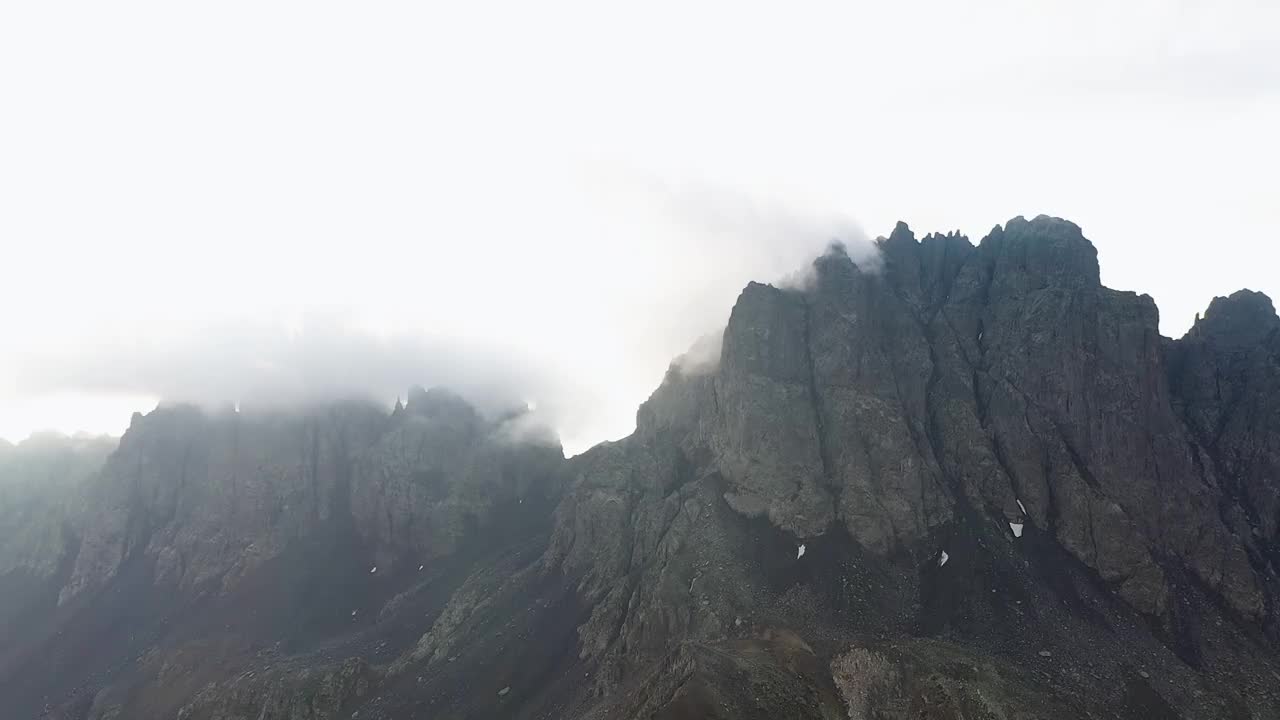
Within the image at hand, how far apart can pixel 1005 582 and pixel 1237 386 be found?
5927 centimetres

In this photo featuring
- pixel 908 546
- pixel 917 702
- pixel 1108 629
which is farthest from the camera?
pixel 908 546

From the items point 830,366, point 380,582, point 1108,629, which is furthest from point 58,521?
point 1108,629

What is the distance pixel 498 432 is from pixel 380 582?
47965 mm

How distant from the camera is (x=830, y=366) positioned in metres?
106

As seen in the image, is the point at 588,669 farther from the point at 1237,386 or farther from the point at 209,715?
the point at 1237,386

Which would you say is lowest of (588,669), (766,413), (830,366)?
(588,669)

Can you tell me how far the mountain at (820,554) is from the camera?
2697 inches

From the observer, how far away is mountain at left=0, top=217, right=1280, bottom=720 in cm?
6850

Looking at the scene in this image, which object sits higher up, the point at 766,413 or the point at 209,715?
the point at 766,413

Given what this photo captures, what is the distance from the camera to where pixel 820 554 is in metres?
85.8

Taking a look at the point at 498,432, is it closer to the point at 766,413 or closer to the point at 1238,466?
the point at 766,413

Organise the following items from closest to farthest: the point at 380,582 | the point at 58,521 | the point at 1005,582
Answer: the point at 1005,582 → the point at 380,582 → the point at 58,521

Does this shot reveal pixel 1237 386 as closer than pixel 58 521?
Yes

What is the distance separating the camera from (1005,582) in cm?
7812
